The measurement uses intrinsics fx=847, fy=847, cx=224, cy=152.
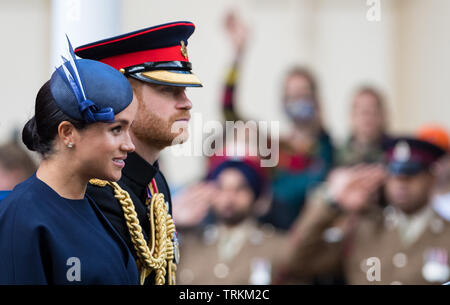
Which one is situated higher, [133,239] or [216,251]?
[133,239]

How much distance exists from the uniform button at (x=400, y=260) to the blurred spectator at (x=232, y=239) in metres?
0.87

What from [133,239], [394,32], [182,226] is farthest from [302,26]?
[133,239]

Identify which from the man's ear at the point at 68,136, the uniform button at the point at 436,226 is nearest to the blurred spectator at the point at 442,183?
the uniform button at the point at 436,226

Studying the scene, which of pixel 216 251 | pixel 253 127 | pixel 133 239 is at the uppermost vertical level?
pixel 253 127

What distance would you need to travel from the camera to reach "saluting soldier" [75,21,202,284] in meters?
2.60

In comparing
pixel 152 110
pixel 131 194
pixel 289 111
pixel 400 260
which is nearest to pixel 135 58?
pixel 152 110

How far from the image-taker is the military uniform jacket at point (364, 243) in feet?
20.3

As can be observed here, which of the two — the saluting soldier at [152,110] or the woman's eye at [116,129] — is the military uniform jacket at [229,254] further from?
the woman's eye at [116,129]

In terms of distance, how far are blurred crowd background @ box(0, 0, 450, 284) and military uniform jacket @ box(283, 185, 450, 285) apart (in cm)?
2

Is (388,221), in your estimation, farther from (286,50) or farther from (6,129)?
(286,50)

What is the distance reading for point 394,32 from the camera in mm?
11070
